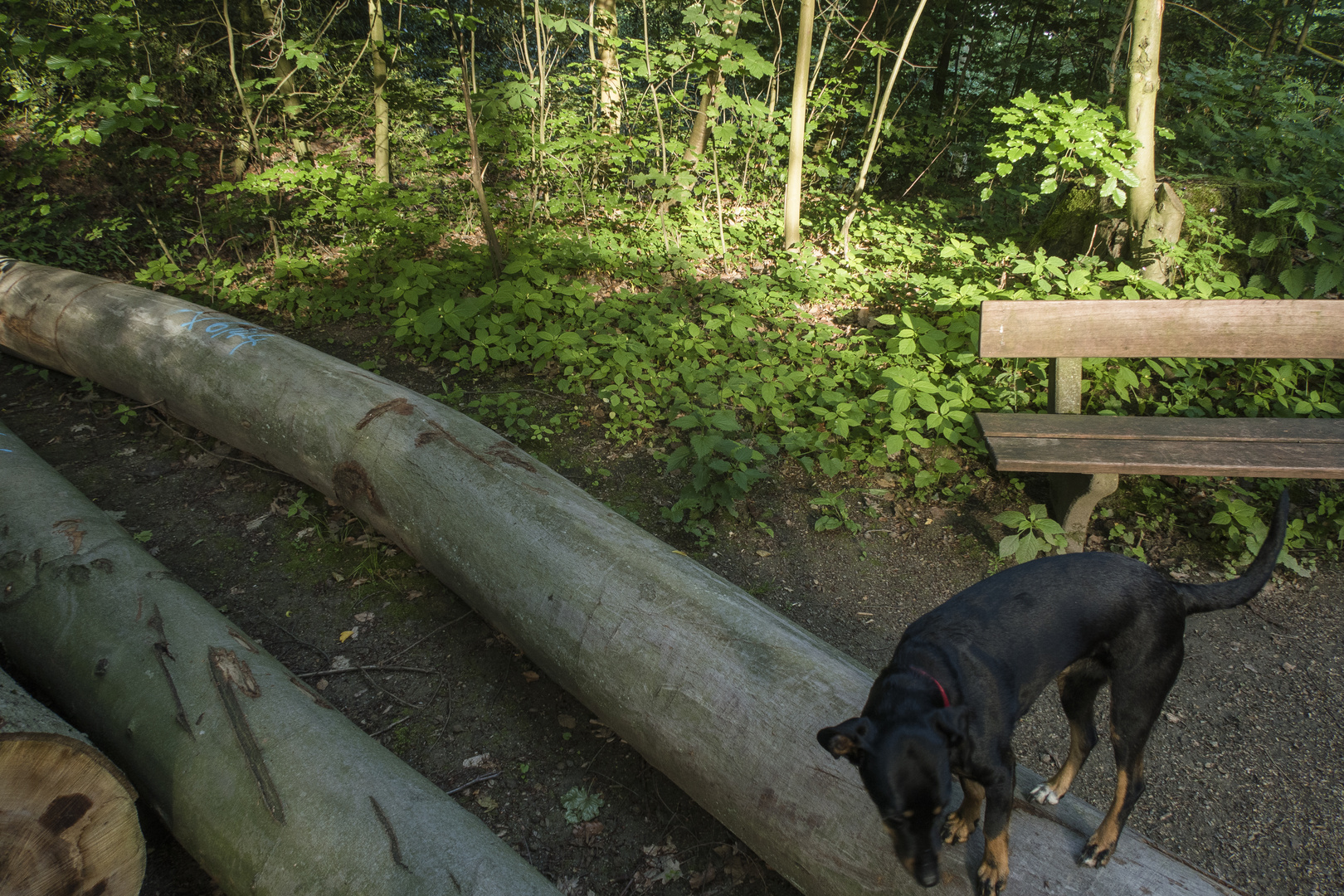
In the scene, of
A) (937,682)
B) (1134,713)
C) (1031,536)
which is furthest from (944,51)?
(937,682)

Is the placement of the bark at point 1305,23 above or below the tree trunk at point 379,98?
above

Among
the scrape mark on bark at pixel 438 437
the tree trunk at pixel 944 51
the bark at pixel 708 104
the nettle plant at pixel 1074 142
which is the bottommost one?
the scrape mark on bark at pixel 438 437

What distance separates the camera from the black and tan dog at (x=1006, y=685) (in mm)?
1378

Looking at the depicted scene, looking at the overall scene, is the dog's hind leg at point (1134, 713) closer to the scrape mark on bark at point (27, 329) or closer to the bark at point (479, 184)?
the bark at point (479, 184)

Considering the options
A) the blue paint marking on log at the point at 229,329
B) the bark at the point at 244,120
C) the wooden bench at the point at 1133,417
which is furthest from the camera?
the bark at the point at 244,120

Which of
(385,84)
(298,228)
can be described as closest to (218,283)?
(298,228)

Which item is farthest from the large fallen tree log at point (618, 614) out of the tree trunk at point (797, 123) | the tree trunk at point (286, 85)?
the tree trunk at point (797, 123)

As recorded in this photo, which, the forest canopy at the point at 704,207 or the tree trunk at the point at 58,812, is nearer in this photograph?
the tree trunk at the point at 58,812

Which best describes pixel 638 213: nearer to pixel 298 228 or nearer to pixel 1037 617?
pixel 298 228

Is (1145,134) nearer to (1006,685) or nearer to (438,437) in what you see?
(1006,685)

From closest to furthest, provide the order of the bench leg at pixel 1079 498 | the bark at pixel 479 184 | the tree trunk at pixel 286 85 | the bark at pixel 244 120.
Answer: the bench leg at pixel 1079 498, the bark at pixel 479 184, the bark at pixel 244 120, the tree trunk at pixel 286 85

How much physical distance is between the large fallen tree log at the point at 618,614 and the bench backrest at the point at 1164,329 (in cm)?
259

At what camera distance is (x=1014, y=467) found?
3.20 metres

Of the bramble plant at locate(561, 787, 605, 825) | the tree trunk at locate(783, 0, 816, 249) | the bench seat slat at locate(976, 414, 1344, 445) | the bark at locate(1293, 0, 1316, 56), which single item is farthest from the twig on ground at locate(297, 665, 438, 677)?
the bark at locate(1293, 0, 1316, 56)
